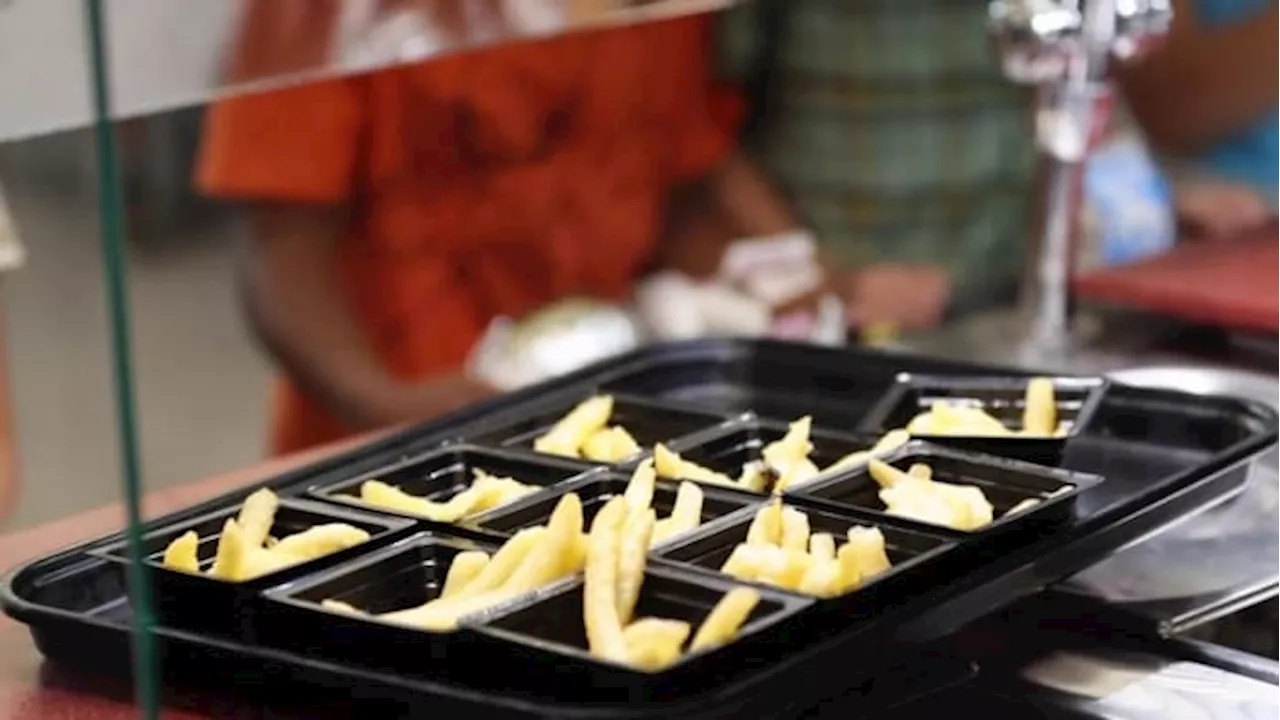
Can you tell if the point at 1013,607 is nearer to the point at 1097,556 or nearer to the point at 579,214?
the point at 1097,556

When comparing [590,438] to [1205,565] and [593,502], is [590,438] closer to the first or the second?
[593,502]

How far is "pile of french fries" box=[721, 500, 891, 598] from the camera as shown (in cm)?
79

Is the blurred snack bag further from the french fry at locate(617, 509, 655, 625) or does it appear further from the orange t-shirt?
the french fry at locate(617, 509, 655, 625)

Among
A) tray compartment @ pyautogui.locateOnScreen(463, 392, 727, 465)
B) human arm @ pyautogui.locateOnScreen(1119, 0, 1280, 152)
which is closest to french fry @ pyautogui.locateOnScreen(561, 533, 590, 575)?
tray compartment @ pyautogui.locateOnScreen(463, 392, 727, 465)

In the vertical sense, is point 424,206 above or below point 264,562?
above

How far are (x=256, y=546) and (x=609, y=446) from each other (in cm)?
20

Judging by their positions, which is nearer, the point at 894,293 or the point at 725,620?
the point at 725,620

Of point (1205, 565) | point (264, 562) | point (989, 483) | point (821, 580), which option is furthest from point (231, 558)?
point (1205, 565)

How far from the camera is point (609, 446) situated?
99cm

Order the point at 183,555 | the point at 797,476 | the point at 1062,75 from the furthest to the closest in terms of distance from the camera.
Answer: the point at 1062,75, the point at 797,476, the point at 183,555

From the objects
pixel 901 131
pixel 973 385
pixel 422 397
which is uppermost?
pixel 901 131

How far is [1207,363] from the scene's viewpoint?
132 cm

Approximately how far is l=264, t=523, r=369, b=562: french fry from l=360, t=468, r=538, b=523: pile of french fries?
1.4 inches

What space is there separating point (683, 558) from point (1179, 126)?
1.53m
